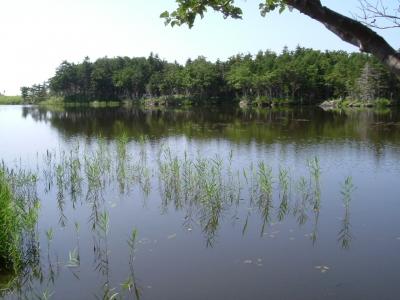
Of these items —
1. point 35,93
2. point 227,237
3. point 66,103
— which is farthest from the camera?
point 35,93

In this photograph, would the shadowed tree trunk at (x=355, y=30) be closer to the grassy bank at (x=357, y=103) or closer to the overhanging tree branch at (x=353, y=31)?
the overhanging tree branch at (x=353, y=31)

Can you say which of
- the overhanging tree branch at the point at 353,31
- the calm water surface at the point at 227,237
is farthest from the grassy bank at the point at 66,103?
the overhanging tree branch at the point at 353,31

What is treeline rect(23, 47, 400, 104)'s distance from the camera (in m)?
80.1

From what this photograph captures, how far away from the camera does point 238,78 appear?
89.1 m

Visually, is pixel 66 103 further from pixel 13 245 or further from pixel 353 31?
pixel 353 31

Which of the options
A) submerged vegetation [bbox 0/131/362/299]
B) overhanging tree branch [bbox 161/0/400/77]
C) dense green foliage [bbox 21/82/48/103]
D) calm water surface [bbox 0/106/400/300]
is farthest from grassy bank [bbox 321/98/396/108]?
dense green foliage [bbox 21/82/48/103]

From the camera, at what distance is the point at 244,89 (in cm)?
9369

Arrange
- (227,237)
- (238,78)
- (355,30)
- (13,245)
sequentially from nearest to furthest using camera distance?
(355,30), (13,245), (227,237), (238,78)

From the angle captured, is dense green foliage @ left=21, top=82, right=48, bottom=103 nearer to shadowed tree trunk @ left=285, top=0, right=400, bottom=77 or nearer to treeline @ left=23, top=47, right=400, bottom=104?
treeline @ left=23, top=47, right=400, bottom=104

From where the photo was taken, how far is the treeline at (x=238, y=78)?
8006 cm

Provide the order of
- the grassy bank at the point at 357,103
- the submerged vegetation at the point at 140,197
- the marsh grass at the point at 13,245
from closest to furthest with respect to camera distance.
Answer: the marsh grass at the point at 13,245 < the submerged vegetation at the point at 140,197 < the grassy bank at the point at 357,103

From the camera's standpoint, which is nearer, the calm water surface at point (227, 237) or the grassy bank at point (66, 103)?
the calm water surface at point (227, 237)

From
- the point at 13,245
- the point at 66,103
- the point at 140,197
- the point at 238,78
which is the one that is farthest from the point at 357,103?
the point at 13,245

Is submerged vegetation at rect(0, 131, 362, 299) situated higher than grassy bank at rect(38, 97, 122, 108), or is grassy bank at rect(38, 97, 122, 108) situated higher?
grassy bank at rect(38, 97, 122, 108)
